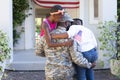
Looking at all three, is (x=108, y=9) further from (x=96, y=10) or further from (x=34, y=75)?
(x=34, y=75)

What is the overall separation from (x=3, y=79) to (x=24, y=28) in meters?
4.83

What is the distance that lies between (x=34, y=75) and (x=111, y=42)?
215 cm

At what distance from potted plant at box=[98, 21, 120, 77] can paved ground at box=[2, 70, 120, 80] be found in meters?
0.23

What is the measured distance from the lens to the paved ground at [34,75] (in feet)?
26.7

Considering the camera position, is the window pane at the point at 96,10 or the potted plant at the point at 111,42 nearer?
the potted plant at the point at 111,42

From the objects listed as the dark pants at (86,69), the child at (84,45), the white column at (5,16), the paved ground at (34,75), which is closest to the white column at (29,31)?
the white column at (5,16)

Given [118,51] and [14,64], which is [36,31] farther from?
[118,51]

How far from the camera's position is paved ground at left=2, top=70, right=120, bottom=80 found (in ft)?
26.7

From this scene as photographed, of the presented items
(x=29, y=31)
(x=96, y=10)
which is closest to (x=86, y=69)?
(x=96, y=10)

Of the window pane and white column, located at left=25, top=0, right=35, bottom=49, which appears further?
white column, located at left=25, top=0, right=35, bottom=49

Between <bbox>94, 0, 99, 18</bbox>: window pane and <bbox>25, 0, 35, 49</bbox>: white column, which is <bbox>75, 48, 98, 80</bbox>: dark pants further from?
<bbox>25, 0, 35, 49</bbox>: white column

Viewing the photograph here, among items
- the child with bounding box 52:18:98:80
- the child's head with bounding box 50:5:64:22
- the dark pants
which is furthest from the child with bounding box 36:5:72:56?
the dark pants

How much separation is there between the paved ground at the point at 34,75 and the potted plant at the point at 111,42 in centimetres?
23

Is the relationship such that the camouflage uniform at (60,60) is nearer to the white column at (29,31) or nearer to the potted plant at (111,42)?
the potted plant at (111,42)
